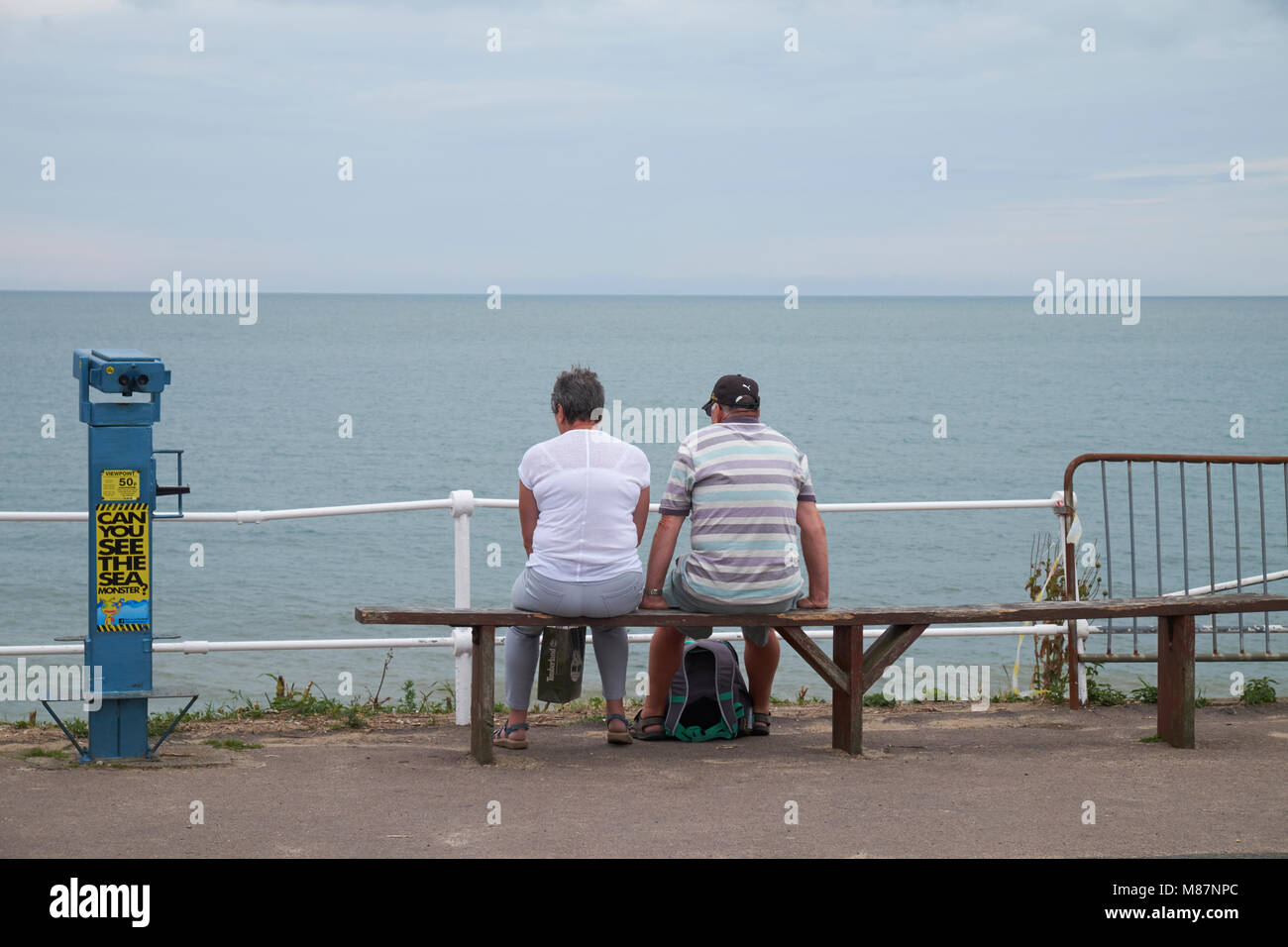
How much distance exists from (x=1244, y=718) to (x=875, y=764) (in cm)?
233

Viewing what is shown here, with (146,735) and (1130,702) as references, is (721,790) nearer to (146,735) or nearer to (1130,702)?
(146,735)

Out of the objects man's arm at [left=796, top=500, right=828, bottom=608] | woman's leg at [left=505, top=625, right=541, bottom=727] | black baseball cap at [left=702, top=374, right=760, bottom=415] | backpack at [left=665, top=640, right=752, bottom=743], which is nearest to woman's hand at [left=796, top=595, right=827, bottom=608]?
man's arm at [left=796, top=500, right=828, bottom=608]

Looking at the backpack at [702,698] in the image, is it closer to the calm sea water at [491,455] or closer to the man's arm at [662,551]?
the man's arm at [662,551]

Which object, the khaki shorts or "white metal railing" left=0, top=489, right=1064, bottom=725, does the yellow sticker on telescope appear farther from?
the khaki shorts

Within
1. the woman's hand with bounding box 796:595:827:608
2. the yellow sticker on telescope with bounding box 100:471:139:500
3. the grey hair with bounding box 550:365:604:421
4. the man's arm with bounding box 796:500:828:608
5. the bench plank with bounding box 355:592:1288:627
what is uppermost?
the grey hair with bounding box 550:365:604:421

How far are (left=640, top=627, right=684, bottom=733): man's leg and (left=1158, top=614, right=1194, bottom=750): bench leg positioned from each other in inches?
89.0

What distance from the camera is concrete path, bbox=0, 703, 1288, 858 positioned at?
488 cm

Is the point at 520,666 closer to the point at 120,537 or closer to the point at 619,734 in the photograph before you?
the point at 619,734

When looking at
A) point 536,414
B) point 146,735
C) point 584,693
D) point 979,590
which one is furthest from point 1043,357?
point 146,735

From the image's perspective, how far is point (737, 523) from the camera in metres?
6.05

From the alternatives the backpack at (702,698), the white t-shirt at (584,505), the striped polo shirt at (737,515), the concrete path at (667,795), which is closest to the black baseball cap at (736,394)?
the striped polo shirt at (737,515)

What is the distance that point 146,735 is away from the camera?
6062mm

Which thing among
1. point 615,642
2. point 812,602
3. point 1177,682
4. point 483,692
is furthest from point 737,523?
point 1177,682

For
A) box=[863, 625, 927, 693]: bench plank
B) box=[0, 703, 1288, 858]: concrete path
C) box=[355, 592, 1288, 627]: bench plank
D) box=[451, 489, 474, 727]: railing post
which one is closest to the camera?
box=[0, 703, 1288, 858]: concrete path
